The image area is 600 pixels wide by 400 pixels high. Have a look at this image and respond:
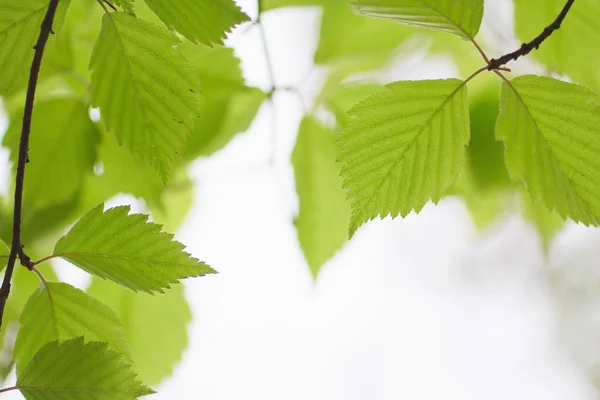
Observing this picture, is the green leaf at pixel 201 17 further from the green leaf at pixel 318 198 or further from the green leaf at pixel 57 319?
the green leaf at pixel 318 198

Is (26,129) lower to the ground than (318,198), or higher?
lower

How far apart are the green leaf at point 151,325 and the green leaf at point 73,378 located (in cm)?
36

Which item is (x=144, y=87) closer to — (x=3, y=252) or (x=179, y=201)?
(x=3, y=252)

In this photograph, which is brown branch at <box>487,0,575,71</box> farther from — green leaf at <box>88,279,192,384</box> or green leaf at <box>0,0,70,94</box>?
green leaf at <box>88,279,192,384</box>

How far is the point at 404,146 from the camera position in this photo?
0.37 metres

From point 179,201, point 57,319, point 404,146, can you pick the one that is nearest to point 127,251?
point 57,319

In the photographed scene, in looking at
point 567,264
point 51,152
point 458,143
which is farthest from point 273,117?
point 567,264

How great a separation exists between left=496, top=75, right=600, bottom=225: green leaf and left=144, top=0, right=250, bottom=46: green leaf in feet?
0.56

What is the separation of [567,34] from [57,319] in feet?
1.42

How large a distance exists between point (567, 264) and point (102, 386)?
2.61 metres

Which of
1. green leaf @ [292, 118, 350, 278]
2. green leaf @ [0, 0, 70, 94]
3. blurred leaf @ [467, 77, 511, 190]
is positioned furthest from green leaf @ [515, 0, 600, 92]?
green leaf @ [0, 0, 70, 94]

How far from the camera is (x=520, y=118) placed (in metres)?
0.37

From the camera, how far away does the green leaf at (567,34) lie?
0.48 meters

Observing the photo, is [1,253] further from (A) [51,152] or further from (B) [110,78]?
(A) [51,152]
